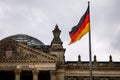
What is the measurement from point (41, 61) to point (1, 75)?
9547 mm

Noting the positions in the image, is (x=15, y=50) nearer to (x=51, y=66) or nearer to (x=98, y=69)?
(x=51, y=66)

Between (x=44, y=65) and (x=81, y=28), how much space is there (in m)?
30.4

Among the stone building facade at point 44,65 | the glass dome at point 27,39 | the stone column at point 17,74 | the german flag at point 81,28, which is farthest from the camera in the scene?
the glass dome at point 27,39

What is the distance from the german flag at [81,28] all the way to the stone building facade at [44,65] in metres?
28.6

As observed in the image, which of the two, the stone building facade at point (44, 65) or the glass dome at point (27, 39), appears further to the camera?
the glass dome at point (27, 39)

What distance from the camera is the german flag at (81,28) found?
43281 millimetres

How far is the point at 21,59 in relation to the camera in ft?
240

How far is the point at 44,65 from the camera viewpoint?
241 ft

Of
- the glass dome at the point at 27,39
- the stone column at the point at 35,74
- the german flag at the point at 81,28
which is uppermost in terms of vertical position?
the glass dome at the point at 27,39

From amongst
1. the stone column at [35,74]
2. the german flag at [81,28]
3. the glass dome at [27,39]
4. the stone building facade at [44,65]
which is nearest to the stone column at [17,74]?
the stone building facade at [44,65]

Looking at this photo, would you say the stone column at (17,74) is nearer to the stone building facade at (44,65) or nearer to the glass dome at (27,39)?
the stone building facade at (44,65)

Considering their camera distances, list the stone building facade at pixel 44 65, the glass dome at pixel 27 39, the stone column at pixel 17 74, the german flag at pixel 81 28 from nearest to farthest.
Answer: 1. the german flag at pixel 81 28
2. the stone column at pixel 17 74
3. the stone building facade at pixel 44 65
4. the glass dome at pixel 27 39

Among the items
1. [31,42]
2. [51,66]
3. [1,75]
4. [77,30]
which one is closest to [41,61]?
[51,66]

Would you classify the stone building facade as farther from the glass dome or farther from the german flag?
the german flag
